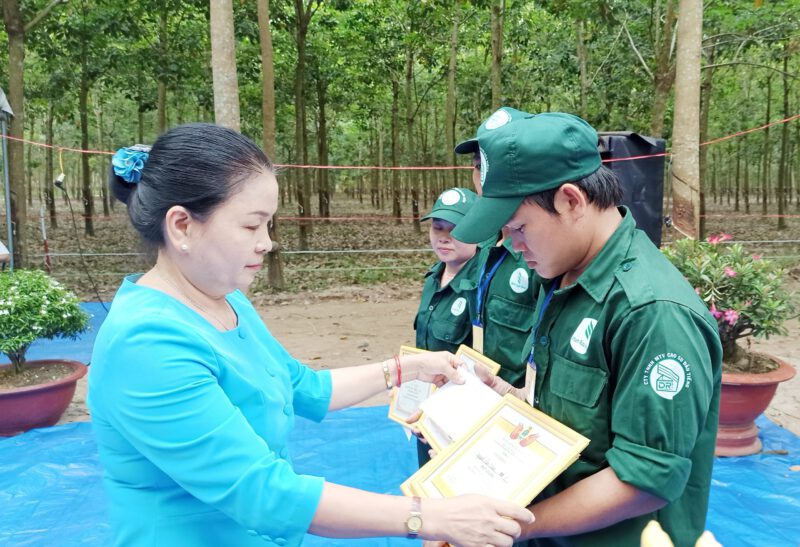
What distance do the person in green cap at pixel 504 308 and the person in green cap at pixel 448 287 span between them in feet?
0.51

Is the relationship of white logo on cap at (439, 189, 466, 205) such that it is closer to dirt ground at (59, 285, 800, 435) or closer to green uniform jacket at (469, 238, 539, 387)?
green uniform jacket at (469, 238, 539, 387)

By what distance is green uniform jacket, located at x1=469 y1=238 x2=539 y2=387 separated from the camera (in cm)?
223

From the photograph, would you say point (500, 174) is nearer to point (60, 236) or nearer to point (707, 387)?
point (707, 387)

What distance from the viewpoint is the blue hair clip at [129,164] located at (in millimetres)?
1306

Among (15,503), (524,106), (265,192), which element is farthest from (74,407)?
(524,106)

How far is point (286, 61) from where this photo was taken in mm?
16734

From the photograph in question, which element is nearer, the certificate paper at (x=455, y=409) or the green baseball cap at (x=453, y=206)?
the certificate paper at (x=455, y=409)

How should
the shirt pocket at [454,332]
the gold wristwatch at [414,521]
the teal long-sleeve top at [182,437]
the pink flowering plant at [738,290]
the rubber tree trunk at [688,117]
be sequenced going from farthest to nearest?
the rubber tree trunk at [688,117], the pink flowering plant at [738,290], the shirt pocket at [454,332], the gold wristwatch at [414,521], the teal long-sleeve top at [182,437]

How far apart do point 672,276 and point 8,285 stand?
455cm

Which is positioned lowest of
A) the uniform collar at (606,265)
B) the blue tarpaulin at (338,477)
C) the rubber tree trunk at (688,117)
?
the blue tarpaulin at (338,477)

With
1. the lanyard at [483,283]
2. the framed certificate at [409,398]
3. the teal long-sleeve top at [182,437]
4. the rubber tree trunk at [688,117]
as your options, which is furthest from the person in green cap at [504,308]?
the rubber tree trunk at [688,117]

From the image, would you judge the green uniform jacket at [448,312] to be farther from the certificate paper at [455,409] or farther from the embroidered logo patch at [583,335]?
the embroidered logo patch at [583,335]

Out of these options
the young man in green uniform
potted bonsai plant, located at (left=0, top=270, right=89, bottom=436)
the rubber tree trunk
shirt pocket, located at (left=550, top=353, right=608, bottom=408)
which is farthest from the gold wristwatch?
the rubber tree trunk

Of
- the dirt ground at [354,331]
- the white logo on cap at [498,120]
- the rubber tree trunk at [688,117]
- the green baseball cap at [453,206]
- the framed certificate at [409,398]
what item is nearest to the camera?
the white logo on cap at [498,120]
